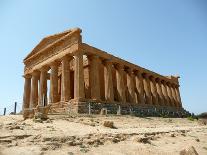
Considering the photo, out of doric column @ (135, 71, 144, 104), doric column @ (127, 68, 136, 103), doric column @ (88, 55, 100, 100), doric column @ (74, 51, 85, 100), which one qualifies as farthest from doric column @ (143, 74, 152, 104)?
doric column @ (74, 51, 85, 100)

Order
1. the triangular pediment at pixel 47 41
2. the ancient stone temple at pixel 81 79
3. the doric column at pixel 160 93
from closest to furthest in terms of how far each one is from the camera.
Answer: the ancient stone temple at pixel 81 79, the triangular pediment at pixel 47 41, the doric column at pixel 160 93

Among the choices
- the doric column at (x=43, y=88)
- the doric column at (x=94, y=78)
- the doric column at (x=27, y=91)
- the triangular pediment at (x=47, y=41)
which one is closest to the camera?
the doric column at (x=94, y=78)

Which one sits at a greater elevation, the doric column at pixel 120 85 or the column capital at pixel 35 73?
the column capital at pixel 35 73

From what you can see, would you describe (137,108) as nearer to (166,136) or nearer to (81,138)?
(166,136)

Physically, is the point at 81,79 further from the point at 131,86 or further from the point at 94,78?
the point at 131,86

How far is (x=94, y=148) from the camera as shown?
987cm

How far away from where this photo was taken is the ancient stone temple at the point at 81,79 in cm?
2975

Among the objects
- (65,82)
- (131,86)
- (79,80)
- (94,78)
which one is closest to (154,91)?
(131,86)

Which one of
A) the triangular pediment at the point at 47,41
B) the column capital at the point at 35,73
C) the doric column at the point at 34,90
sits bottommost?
the doric column at the point at 34,90

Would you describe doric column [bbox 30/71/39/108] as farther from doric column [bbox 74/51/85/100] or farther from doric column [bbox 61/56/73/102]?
doric column [bbox 74/51/85/100]

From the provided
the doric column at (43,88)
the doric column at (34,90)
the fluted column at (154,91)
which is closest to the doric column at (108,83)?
the doric column at (43,88)

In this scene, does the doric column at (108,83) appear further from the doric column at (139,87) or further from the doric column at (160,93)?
the doric column at (160,93)

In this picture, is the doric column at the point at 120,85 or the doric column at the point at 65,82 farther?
the doric column at the point at 120,85

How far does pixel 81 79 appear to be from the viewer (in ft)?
96.8
